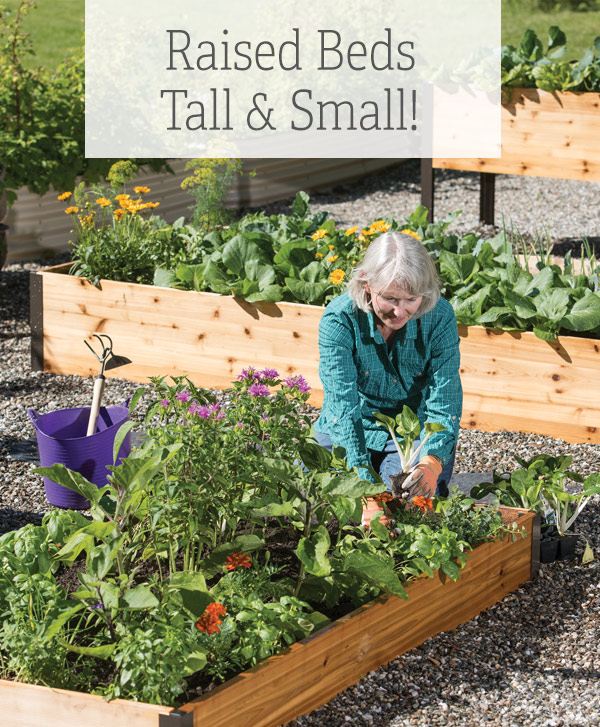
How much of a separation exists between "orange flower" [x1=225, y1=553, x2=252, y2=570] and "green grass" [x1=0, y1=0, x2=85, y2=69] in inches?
414

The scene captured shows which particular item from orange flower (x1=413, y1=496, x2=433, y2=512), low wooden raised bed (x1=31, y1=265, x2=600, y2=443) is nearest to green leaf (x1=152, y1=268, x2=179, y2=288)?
low wooden raised bed (x1=31, y1=265, x2=600, y2=443)

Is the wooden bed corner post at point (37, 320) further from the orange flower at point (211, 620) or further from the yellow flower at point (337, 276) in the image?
the orange flower at point (211, 620)

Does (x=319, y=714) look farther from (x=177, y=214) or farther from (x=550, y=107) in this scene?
(x=177, y=214)

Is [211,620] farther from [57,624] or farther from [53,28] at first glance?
[53,28]

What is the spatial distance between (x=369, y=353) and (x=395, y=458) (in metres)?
0.34

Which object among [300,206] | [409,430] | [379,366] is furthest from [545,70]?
[409,430]

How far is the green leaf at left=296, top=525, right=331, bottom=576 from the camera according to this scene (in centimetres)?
Result: 239

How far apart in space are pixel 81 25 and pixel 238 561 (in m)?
12.2

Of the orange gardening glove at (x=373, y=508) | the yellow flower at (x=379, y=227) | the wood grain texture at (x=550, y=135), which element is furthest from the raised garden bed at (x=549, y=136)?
the orange gardening glove at (x=373, y=508)

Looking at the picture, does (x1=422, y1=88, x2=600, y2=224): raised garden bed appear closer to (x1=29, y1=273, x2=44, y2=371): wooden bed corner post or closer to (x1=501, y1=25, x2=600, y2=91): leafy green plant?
(x1=501, y1=25, x2=600, y2=91): leafy green plant

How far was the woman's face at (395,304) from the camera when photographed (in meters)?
2.88

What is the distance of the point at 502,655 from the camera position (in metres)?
2.77

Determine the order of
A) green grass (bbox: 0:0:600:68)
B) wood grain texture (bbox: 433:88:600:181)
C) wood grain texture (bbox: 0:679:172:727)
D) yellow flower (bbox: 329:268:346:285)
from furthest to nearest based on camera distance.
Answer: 1. green grass (bbox: 0:0:600:68)
2. wood grain texture (bbox: 433:88:600:181)
3. yellow flower (bbox: 329:268:346:285)
4. wood grain texture (bbox: 0:679:172:727)

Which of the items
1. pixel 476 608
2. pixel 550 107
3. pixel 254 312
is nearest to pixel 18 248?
pixel 254 312
